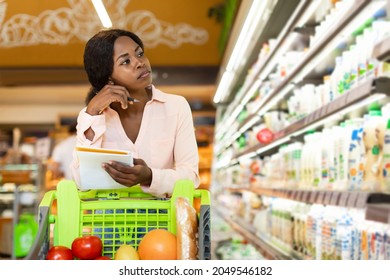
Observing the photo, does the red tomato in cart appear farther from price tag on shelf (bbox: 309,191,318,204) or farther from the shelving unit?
price tag on shelf (bbox: 309,191,318,204)

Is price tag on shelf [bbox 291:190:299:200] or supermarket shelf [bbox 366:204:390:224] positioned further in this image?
price tag on shelf [bbox 291:190:299:200]

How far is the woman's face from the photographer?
5.49 ft

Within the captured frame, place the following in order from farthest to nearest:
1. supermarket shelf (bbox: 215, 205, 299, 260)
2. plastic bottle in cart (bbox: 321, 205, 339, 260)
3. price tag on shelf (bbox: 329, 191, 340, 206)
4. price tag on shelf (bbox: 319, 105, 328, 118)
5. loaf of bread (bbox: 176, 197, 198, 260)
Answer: supermarket shelf (bbox: 215, 205, 299, 260) → plastic bottle in cart (bbox: 321, 205, 339, 260) → price tag on shelf (bbox: 319, 105, 328, 118) → price tag on shelf (bbox: 329, 191, 340, 206) → loaf of bread (bbox: 176, 197, 198, 260)

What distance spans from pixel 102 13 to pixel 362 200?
1005 mm

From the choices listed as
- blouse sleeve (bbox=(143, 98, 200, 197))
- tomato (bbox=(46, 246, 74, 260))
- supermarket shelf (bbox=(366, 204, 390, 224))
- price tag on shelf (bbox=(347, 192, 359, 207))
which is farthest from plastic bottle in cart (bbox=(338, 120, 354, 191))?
tomato (bbox=(46, 246, 74, 260))

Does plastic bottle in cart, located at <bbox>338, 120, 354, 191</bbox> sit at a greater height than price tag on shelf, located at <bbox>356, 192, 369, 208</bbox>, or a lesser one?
greater

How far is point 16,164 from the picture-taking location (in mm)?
7457

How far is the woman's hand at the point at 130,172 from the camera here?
62.1 inches

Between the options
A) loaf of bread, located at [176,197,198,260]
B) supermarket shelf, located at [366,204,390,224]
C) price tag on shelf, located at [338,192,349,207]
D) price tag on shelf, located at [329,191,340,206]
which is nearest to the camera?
loaf of bread, located at [176,197,198,260]

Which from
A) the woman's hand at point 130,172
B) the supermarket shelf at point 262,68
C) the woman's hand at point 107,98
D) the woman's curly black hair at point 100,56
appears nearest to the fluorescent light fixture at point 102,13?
the woman's curly black hair at point 100,56

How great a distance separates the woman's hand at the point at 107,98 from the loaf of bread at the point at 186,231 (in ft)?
0.89

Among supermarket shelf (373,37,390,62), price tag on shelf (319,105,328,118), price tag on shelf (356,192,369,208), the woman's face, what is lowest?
price tag on shelf (356,192,369,208)

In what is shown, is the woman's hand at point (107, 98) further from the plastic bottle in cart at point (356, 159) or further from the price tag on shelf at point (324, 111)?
the price tag on shelf at point (324, 111)

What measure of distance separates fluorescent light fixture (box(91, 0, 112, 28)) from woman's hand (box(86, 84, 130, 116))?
0.54m
